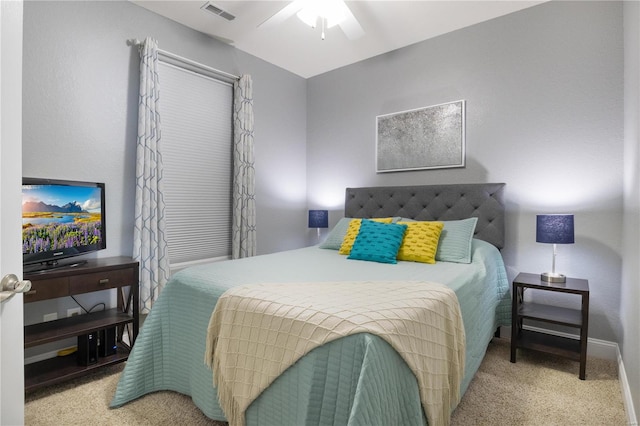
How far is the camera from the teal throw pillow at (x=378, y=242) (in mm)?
2500

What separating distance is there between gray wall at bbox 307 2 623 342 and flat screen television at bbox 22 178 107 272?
2.84 metres

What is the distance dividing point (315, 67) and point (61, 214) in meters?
3.22

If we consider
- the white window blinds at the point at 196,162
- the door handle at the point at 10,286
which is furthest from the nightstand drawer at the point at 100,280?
the door handle at the point at 10,286

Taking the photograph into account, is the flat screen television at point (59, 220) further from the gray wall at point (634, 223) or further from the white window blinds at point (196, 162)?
the gray wall at point (634, 223)

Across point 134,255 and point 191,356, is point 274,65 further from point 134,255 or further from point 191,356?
point 191,356

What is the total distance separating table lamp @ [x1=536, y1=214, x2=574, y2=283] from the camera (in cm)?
235

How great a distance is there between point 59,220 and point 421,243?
2620 millimetres

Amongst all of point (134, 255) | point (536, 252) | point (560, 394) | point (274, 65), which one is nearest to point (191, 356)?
point (134, 255)

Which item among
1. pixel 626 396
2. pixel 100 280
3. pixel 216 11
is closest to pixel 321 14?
pixel 216 11

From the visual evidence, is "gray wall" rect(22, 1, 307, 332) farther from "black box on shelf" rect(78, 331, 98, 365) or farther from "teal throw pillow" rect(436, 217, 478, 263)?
"teal throw pillow" rect(436, 217, 478, 263)

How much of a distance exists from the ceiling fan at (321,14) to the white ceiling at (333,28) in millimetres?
218

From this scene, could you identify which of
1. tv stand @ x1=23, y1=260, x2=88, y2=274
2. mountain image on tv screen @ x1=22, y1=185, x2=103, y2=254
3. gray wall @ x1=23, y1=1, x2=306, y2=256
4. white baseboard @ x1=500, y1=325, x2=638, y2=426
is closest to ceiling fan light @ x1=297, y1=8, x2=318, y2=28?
gray wall @ x1=23, y1=1, x2=306, y2=256

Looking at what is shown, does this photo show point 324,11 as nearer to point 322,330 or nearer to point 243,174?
point 243,174

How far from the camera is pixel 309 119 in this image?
4.50 metres
